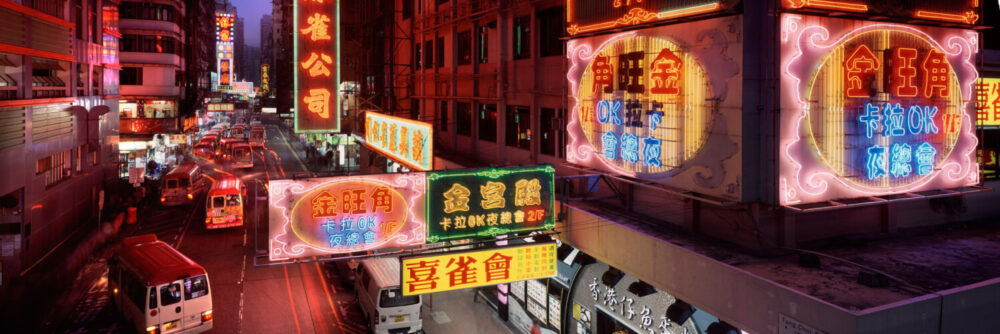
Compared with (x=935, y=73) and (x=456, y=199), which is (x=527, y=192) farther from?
(x=935, y=73)

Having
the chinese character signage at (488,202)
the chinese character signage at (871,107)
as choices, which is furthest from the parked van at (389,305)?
the chinese character signage at (871,107)

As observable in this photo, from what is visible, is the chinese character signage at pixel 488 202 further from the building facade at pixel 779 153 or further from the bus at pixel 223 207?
the bus at pixel 223 207

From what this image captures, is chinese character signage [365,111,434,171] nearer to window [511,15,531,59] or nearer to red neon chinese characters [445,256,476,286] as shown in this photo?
window [511,15,531,59]

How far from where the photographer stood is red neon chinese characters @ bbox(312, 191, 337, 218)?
474 inches

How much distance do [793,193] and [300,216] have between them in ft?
30.7

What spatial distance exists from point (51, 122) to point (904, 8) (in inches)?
1334

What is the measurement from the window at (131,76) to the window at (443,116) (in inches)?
1599

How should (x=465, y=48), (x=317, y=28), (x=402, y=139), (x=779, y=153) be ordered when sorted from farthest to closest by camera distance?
(x=465, y=48)
(x=402, y=139)
(x=317, y=28)
(x=779, y=153)

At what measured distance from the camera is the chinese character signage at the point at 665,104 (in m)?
11.6

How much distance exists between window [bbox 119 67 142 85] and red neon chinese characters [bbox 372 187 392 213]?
183 feet

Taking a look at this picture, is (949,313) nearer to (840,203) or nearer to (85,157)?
(840,203)

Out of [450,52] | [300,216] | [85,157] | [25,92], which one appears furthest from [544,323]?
[85,157]

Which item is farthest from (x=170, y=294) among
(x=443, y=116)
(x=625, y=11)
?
(x=443, y=116)

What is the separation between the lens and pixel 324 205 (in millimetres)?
12133
